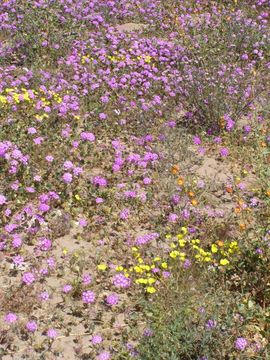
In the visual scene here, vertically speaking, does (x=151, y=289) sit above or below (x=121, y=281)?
above

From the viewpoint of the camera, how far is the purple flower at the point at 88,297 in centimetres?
510

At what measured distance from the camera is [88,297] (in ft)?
16.8

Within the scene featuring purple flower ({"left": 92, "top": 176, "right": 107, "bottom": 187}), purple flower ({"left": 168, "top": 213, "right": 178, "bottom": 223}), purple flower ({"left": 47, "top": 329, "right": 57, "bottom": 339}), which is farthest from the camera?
purple flower ({"left": 92, "top": 176, "right": 107, "bottom": 187})

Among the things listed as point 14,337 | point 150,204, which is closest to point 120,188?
point 150,204

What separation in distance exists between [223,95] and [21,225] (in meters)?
4.23

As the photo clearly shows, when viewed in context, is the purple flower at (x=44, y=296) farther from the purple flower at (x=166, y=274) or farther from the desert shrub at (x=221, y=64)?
the desert shrub at (x=221, y=64)

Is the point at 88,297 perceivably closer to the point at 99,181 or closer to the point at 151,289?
the point at 151,289

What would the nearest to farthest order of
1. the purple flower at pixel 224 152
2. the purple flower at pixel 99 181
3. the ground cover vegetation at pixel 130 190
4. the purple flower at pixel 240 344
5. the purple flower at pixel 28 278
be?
the purple flower at pixel 240 344 < the ground cover vegetation at pixel 130 190 < the purple flower at pixel 28 278 < the purple flower at pixel 99 181 < the purple flower at pixel 224 152

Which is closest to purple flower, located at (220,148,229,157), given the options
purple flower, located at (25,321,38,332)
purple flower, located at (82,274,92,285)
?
purple flower, located at (82,274,92,285)

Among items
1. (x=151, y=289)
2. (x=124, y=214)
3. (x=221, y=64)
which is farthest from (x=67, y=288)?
(x=221, y=64)

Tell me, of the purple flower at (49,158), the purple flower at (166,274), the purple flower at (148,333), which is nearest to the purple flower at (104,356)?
the purple flower at (148,333)

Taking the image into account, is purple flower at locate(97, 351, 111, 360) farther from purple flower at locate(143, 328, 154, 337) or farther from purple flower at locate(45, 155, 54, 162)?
purple flower at locate(45, 155, 54, 162)

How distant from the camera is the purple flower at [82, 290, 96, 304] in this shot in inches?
201

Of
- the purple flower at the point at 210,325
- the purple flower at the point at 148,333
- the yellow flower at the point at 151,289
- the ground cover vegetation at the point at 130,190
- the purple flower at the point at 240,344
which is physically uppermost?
the purple flower at the point at 210,325
